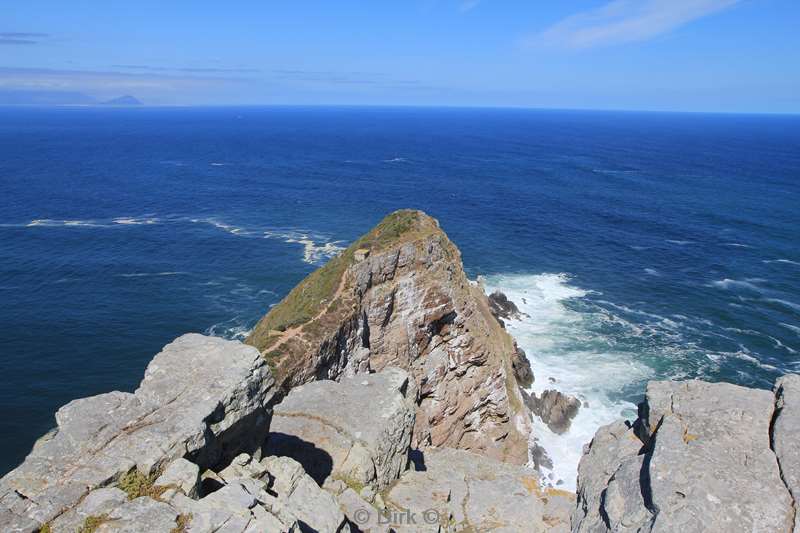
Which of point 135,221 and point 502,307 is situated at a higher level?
point 135,221

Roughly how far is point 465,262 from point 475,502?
73.5 meters

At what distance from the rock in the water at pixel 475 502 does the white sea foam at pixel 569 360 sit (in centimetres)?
2556

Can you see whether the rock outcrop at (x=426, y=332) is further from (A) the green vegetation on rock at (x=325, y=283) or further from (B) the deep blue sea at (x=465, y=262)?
(B) the deep blue sea at (x=465, y=262)

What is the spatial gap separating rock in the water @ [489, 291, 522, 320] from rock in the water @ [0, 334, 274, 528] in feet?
194

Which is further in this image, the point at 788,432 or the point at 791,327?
the point at 791,327

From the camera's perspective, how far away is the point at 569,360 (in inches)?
2547

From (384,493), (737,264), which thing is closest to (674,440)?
(384,493)

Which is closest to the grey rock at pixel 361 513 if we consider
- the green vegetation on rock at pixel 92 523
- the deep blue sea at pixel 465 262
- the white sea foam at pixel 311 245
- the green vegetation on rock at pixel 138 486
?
the green vegetation on rock at pixel 138 486

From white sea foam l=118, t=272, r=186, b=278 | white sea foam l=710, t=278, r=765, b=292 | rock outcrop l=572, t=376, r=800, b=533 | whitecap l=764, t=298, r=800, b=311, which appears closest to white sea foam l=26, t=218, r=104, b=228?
white sea foam l=118, t=272, r=186, b=278

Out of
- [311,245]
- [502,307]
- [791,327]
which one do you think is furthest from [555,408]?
[311,245]

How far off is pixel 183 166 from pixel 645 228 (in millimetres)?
Answer: 155457

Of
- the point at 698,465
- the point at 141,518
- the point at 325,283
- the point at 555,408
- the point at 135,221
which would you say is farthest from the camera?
the point at 135,221

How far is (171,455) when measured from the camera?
47.7 ft

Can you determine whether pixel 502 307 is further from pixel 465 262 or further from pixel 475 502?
pixel 475 502
